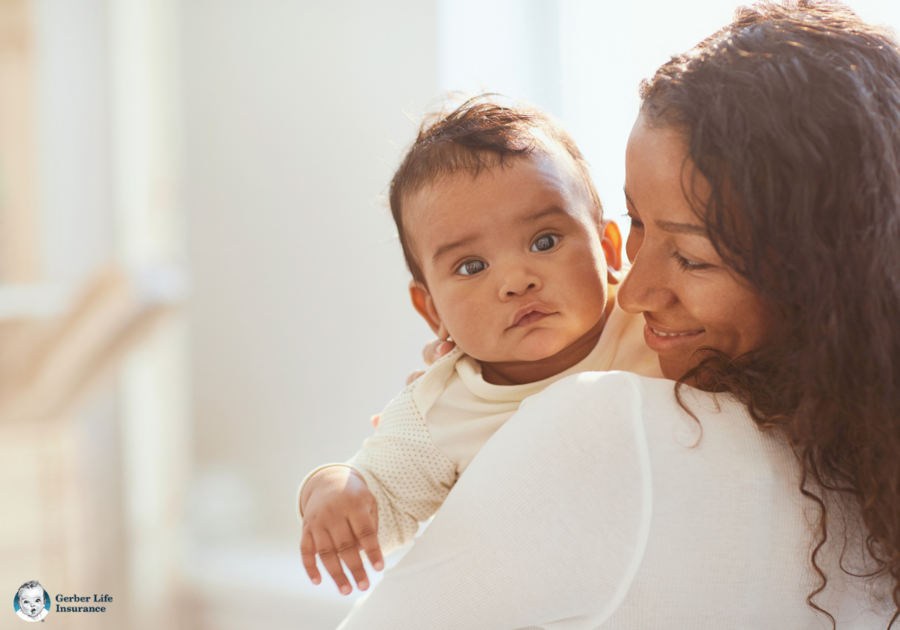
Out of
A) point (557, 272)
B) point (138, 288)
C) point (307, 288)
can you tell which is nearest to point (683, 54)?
point (557, 272)

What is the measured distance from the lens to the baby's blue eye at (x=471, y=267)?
94 centimetres

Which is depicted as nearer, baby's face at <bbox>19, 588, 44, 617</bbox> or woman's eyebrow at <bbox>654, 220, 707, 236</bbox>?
woman's eyebrow at <bbox>654, 220, 707, 236</bbox>

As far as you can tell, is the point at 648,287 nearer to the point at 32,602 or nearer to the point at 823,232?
the point at 823,232

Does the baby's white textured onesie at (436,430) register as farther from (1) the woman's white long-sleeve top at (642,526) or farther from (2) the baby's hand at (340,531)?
(1) the woman's white long-sleeve top at (642,526)

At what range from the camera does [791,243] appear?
62 centimetres

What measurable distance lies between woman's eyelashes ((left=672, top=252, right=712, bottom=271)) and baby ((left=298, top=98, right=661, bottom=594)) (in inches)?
8.0

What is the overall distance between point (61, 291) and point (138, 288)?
1.94 ft

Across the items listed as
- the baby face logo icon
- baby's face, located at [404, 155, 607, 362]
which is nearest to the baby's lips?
baby's face, located at [404, 155, 607, 362]

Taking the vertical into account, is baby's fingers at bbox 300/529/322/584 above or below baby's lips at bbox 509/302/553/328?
below

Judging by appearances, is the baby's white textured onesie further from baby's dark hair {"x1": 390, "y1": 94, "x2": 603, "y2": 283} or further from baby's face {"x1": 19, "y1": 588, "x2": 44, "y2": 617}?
baby's face {"x1": 19, "y1": 588, "x2": 44, "y2": 617}

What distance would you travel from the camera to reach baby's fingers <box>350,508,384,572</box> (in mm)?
807

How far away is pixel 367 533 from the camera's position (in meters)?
0.82

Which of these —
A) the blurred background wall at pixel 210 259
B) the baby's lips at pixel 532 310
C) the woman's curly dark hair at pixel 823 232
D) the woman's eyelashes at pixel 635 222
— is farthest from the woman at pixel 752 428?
the blurred background wall at pixel 210 259

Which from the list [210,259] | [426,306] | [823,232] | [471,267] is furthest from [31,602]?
[823,232]
